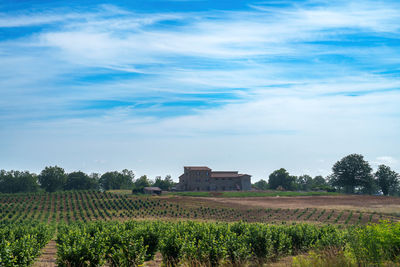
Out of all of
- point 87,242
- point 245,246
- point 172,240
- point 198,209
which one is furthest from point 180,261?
point 198,209

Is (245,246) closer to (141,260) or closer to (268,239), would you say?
(268,239)

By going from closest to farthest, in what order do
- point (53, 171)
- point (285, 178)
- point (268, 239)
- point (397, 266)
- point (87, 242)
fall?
point (397, 266) → point (87, 242) → point (268, 239) → point (53, 171) → point (285, 178)

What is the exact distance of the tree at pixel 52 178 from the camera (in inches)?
5172

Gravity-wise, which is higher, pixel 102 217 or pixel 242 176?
pixel 242 176

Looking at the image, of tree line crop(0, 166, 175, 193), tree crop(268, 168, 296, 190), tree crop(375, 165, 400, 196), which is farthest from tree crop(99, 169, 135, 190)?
tree crop(375, 165, 400, 196)

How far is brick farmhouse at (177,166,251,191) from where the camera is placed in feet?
396

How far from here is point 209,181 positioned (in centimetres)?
12150

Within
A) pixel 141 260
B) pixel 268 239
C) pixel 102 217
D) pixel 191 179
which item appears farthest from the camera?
pixel 191 179

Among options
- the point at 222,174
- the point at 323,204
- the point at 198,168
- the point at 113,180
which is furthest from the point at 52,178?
the point at 323,204

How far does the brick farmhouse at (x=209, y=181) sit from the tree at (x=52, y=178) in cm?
4779

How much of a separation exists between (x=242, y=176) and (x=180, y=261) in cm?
10851

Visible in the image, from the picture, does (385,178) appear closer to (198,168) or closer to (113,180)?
(198,168)

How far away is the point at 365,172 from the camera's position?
124m

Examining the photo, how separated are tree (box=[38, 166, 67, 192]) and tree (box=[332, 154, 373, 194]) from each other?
4234 inches
